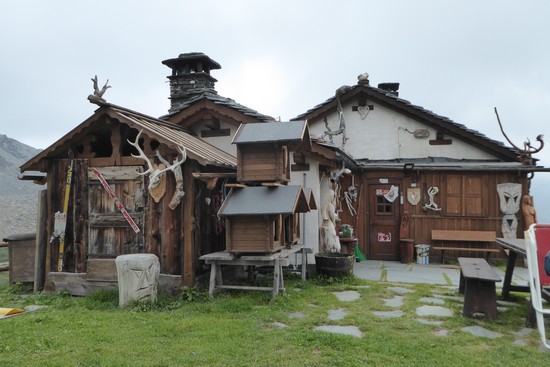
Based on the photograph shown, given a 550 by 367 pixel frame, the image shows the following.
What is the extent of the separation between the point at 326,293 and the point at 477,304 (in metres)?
2.52

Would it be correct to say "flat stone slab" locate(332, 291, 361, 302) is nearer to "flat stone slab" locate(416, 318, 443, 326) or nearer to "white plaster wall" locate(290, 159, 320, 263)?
"flat stone slab" locate(416, 318, 443, 326)

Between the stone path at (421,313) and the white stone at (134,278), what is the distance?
2352 mm

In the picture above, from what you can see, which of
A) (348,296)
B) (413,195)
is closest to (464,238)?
(413,195)

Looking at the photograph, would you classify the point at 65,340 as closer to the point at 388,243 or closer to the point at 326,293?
the point at 326,293

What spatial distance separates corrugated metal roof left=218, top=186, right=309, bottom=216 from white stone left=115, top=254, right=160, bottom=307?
1.53 metres

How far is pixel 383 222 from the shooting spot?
1251cm

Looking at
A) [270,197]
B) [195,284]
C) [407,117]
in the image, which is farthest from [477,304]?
[407,117]

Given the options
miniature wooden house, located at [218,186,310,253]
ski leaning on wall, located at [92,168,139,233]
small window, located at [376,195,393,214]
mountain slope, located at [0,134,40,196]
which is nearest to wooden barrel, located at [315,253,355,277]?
miniature wooden house, located at [218,186,310,253]

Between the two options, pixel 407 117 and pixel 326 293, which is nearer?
pixel 326 293

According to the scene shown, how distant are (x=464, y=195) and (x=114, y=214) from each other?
30.9 feet

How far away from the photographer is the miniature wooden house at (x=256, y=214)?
21.8ft

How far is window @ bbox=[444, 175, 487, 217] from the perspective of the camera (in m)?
11.9

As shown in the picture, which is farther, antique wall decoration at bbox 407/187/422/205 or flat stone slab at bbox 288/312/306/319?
antique wall decoration at bbox 407/187/422/205

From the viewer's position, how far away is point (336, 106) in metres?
13.8
